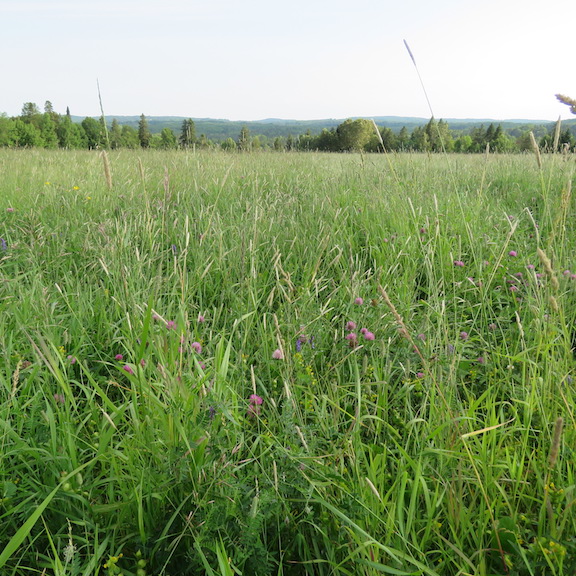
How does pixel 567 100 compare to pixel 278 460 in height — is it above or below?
above

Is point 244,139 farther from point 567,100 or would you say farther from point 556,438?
point 556,438

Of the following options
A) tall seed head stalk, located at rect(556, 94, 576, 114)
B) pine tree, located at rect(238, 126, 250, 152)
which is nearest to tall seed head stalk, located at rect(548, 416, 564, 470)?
tall seed head stalk, located at rect(556, 94, 576, 114)

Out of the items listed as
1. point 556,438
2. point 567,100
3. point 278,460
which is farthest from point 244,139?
point 556,438

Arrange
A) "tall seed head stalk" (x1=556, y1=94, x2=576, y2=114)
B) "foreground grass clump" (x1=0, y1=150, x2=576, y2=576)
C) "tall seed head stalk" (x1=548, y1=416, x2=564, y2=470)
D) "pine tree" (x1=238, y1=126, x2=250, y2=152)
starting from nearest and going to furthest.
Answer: "tall seed head stalk" (x1=548, y1=416, x2=564, y2=470), "foreground grass clump" (x1=0, y1=150, x2=576, y2=576), "tall seed head stalk" (x1=556, y1=94, x2=576, y2=114), "pine tree" (x1=238, y1=126, x2=250, y2=152)

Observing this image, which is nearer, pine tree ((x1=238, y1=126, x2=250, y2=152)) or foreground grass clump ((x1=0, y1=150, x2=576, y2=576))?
foreground grass clump ((x1=0, y1=150, x2=576, y2=576))

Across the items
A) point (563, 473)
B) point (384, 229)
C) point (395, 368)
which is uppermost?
A: point (384, 229)

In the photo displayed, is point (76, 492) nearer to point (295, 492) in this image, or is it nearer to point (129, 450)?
point (129, 450)

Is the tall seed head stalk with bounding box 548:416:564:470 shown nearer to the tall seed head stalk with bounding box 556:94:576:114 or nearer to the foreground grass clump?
the foreground grass clump

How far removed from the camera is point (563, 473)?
120cm

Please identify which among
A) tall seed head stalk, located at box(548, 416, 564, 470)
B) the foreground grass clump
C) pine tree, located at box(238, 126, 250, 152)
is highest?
pine tree, located at box(238, 126, 250, 152)

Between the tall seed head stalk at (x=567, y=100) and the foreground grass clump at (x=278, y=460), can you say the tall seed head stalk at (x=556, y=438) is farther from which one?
the tall seed head stalk at (x=567, y=100)

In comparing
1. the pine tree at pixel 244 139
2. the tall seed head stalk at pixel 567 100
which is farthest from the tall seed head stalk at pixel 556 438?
the pine tree at pixel 244 139

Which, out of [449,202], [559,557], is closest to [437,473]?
[559,557]

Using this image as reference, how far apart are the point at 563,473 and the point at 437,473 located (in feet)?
1.26
